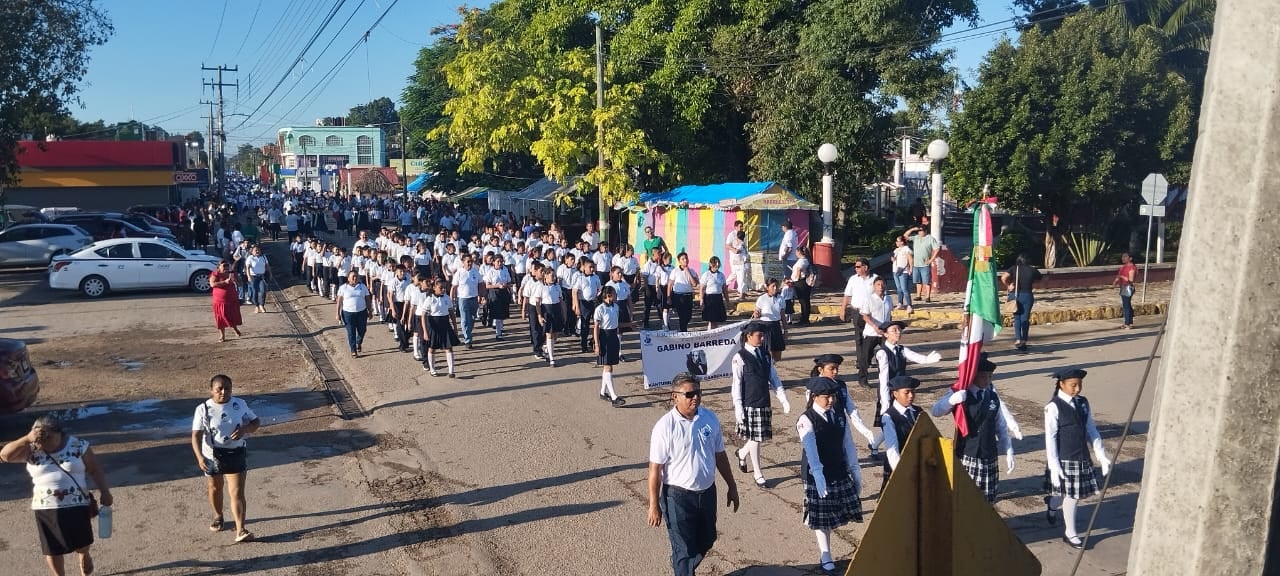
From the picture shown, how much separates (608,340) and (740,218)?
1037 cm

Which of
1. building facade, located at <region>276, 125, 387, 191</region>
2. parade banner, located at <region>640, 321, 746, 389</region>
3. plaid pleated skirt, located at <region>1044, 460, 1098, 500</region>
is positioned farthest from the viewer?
building facade, located at <region>276, 125, 387, 191</region>

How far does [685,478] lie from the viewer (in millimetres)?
6457

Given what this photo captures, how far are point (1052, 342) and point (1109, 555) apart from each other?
33.4 ft

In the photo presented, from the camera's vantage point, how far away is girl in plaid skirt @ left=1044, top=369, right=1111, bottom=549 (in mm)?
7781

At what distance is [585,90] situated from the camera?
25.6 meters

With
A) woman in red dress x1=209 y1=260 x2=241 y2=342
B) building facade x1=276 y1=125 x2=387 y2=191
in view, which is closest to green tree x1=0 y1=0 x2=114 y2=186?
woman in red dress x1=209 y1=260 x2=241 y2=342

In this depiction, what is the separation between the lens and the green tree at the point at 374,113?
150750 mm

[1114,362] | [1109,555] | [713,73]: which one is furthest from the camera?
[713,73]

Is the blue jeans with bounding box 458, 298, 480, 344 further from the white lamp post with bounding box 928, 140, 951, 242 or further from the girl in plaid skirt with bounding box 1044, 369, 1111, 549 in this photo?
the girl in plaid skirt with bounding box 1044, 369, 1111, 549

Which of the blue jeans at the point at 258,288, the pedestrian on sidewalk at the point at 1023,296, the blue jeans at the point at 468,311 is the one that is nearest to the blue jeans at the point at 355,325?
the blue jeans at the point at 468,311

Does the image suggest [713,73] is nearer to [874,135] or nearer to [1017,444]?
[874,135]

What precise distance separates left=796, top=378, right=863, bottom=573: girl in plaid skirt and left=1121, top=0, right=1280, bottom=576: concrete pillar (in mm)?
3982

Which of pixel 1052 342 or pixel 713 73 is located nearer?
pixel 1052 342

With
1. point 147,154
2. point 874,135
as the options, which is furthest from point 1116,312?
point 147,154
